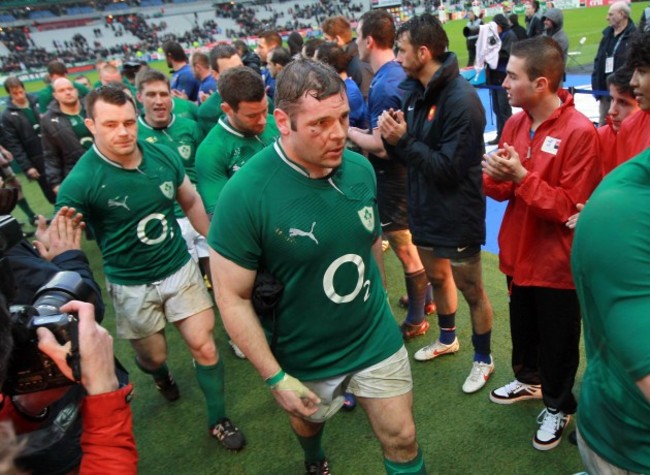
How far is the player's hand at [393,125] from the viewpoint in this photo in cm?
304

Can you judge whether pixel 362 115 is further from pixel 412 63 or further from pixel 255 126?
pixel 412 63

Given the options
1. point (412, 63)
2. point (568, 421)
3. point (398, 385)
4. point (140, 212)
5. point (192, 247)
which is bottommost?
point (568, 421)

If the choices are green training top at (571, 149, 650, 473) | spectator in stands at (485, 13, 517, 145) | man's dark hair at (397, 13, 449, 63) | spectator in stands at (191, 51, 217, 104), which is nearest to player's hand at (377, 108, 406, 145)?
man's dark hair at (397, 13, 449, 63)

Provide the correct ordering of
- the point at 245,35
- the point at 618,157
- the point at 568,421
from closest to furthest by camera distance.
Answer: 1. the point at 618,157
2. the point at 568,421
3. the point at 245,35

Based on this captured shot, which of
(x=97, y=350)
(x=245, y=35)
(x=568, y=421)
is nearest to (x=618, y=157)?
(x=568, y=421)

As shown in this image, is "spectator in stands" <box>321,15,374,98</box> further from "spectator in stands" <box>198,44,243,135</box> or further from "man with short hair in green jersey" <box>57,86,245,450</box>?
"man with short hair in green jersey" <box>57,86,245,450</box>

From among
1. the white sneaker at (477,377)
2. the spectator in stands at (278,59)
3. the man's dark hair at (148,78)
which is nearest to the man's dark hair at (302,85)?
the white sneaker at (477,377)

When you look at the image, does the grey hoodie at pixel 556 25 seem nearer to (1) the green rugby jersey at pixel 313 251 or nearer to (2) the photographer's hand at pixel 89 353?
(1) the green rugby jersey at pixel 313 251

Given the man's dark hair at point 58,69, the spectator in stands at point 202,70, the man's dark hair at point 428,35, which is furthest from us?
the man's dark hair at point 58,69

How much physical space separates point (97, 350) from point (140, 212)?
1.85 m

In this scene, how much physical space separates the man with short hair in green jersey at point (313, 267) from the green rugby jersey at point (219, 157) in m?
1.48

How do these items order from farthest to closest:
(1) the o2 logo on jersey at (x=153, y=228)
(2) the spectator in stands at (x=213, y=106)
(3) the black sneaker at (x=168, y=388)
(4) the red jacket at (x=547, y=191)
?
(2) the spectator in stands at (x=213, y=106) → (3) the black sneaker at (x=168, y=388) → (1) the o2 logo on jersey at (x=153, y=228) → (4) the red jacket at (x=547, y=191)

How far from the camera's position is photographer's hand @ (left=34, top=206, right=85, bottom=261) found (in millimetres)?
2285

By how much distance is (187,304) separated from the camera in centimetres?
329
